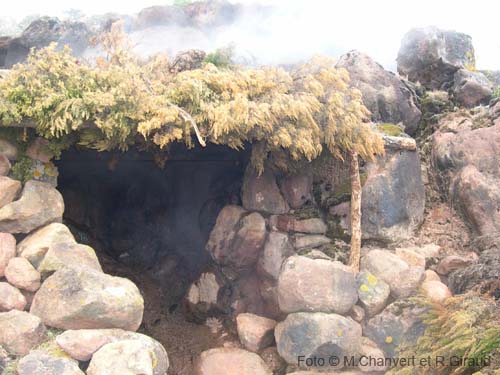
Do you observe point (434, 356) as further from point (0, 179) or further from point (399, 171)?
point (0, 179)

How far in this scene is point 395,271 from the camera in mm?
6809

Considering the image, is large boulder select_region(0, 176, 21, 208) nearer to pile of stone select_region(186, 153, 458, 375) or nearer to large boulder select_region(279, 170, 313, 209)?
pile of stone select_region(186, 153, 458, 375)

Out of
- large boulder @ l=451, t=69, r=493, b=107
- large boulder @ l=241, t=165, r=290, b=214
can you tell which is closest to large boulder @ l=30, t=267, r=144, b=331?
large boulder @ l=241, t=165, r=290, b=214

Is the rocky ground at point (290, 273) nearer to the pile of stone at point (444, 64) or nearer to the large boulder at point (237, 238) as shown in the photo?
the large boulder at point (237, 238)

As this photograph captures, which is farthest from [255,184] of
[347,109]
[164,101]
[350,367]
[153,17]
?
[153,17]

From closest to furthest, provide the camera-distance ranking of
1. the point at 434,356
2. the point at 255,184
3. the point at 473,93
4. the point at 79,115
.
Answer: the point at 434,356 → the point at 79,115 → the point at 255,184 → the point at 473,93

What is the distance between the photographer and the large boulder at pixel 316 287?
6121mm

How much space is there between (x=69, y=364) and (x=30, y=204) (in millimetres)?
2303

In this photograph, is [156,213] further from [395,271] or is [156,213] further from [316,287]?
[395,271]

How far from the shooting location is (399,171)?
793 centimetres

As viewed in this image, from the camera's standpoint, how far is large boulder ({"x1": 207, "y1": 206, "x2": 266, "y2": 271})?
765cm

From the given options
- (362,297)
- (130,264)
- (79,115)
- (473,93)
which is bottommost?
(130,264)

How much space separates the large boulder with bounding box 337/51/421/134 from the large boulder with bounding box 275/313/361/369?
214 inches

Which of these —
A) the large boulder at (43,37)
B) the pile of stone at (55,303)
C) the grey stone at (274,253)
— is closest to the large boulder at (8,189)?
the pile of stone at (55,303)
